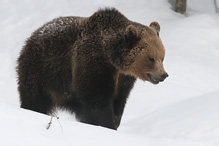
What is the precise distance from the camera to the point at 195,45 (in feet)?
34.7

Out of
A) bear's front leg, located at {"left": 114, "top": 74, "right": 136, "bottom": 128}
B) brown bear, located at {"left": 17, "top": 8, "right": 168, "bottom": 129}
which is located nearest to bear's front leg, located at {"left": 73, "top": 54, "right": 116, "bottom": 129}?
brown bear, located at {"left": 17, "top": 8, "right": 168, "bottom": 129}

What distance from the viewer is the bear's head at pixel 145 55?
Result: 14.2 ft

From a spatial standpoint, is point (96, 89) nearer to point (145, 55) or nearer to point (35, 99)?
point (145, 55)

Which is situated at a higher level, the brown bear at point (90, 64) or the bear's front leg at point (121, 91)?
the brown bear at point (90, 64)

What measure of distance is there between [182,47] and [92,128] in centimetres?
769

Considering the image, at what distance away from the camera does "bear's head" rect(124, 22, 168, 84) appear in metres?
4.32

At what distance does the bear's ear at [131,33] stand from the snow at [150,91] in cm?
100

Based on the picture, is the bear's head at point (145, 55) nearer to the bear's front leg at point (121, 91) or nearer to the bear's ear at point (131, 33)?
the bear's ear at point (131, 33)

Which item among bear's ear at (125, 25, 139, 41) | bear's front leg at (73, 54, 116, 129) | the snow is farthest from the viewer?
bear's front leg at (73, 54, 116, 129)

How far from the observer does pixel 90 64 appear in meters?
4.42

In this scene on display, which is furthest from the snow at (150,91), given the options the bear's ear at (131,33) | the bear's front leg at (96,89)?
the bear's ear at (131,33)

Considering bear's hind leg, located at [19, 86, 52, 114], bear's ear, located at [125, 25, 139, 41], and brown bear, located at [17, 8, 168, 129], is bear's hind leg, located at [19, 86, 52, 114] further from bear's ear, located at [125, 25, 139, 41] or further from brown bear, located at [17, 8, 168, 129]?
bear's ear, located at [125, 25, 139, 41]

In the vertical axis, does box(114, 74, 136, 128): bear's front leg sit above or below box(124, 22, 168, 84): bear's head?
below

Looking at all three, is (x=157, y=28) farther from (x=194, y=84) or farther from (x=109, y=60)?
(x=194, y=84)
